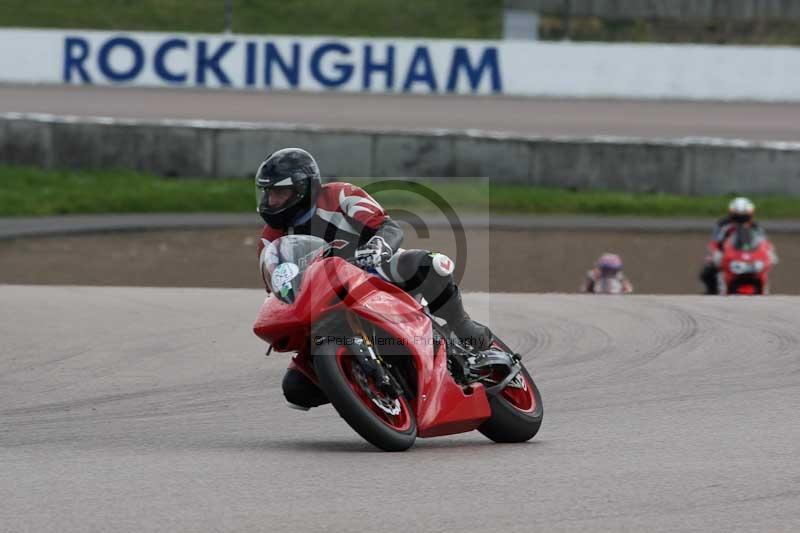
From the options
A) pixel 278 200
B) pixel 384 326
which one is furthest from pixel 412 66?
pixel 384 326

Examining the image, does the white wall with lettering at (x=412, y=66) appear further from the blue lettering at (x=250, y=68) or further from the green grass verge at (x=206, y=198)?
the green grass verge at (x=206, y=198)

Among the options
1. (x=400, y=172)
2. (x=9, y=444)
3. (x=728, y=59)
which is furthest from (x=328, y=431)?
(x=728, y=59)

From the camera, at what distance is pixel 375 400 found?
559 cm

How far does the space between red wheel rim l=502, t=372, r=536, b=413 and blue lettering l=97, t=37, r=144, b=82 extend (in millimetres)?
22230

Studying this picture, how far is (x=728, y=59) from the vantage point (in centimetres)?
2750

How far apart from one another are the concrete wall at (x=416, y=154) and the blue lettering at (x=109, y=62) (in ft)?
18.8

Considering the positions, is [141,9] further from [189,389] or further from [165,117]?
[189,389]

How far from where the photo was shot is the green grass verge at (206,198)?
20688 millimetres

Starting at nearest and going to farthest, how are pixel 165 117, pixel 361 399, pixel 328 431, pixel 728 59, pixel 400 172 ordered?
pixel 361 399, pixel 328 431, pixel 400 172, pixel 165 117, pixel 728 59

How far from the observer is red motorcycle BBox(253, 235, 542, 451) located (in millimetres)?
5504

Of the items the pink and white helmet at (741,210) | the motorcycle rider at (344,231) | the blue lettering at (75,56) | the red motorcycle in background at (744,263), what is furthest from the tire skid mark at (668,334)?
the blue lettering at (75,56)

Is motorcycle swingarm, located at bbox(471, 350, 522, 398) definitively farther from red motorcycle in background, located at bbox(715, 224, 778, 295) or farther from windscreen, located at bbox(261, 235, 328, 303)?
red motorcycle in background, located at bbox(715, 224, 778, 295)

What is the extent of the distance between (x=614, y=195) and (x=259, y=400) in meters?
14.7

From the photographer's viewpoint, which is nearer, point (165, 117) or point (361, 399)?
point (361, 399)
